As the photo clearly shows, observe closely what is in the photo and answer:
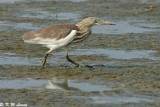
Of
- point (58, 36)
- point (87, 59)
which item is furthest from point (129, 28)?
point (58, 36)

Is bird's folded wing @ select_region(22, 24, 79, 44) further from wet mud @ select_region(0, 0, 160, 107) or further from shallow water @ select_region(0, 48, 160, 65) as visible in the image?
shallow water @ select_region(0, 48, 160, 65)

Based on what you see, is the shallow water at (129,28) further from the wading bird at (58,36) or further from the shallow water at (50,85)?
the shallow water at (50,85)

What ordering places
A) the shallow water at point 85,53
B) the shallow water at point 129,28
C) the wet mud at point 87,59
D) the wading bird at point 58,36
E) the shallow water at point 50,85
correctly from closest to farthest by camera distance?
the wet mud at point 87,59 < the shallow water at point 50,85 < the wading bird at point 58,36 < the shallow water at point 85,53 < the shallow water at point 129,28

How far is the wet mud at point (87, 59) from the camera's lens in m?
8.35

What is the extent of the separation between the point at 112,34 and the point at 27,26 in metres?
Answer: 2.52

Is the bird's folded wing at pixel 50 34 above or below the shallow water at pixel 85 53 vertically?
above

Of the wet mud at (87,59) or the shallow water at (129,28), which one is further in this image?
the shallow water at (129,28)

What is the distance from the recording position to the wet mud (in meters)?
8.35

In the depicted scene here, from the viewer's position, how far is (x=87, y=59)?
1140 cm

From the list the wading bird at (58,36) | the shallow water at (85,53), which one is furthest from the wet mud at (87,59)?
the wading bird at (58,36)

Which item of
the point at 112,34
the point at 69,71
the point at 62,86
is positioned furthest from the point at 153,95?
the point at 112,34

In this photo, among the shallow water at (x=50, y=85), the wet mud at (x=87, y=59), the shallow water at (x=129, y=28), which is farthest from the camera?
the shallow water at (x=129, y=28)

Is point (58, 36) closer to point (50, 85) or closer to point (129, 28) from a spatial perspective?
point (50, 85)

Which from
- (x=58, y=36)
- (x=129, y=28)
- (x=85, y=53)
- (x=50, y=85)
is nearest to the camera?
(x=50, y=85)
